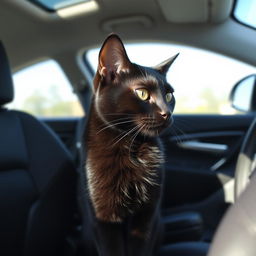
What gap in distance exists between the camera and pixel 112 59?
1.34 metres

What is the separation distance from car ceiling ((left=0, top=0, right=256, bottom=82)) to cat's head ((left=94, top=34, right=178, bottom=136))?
52 cm

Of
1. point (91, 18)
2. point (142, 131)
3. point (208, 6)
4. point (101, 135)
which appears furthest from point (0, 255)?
point (208, 6)

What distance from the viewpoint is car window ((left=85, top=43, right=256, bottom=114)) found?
1.81 meters

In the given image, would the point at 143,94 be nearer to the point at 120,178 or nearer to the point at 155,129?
the point at 155,129

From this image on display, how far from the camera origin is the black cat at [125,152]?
134cm

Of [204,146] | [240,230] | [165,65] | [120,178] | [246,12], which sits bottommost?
[204,146]

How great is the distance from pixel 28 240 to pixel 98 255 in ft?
1.18

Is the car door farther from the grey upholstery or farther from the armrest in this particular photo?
the grey upholstery

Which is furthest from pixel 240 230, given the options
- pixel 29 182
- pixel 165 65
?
pixel 29 182

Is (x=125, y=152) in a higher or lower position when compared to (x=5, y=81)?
lower

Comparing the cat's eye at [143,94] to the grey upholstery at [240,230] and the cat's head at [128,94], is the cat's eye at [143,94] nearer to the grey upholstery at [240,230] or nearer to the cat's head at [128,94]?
the cat's head at [128,94]

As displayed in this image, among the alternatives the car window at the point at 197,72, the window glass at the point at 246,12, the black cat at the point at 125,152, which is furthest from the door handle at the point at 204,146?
the black cat at the point at 125,152

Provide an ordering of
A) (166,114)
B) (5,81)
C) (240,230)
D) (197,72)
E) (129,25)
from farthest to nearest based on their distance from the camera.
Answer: (129,25)
(197,72)
(5,81)
(166,114)
(240,230)

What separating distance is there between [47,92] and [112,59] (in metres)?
1.33
